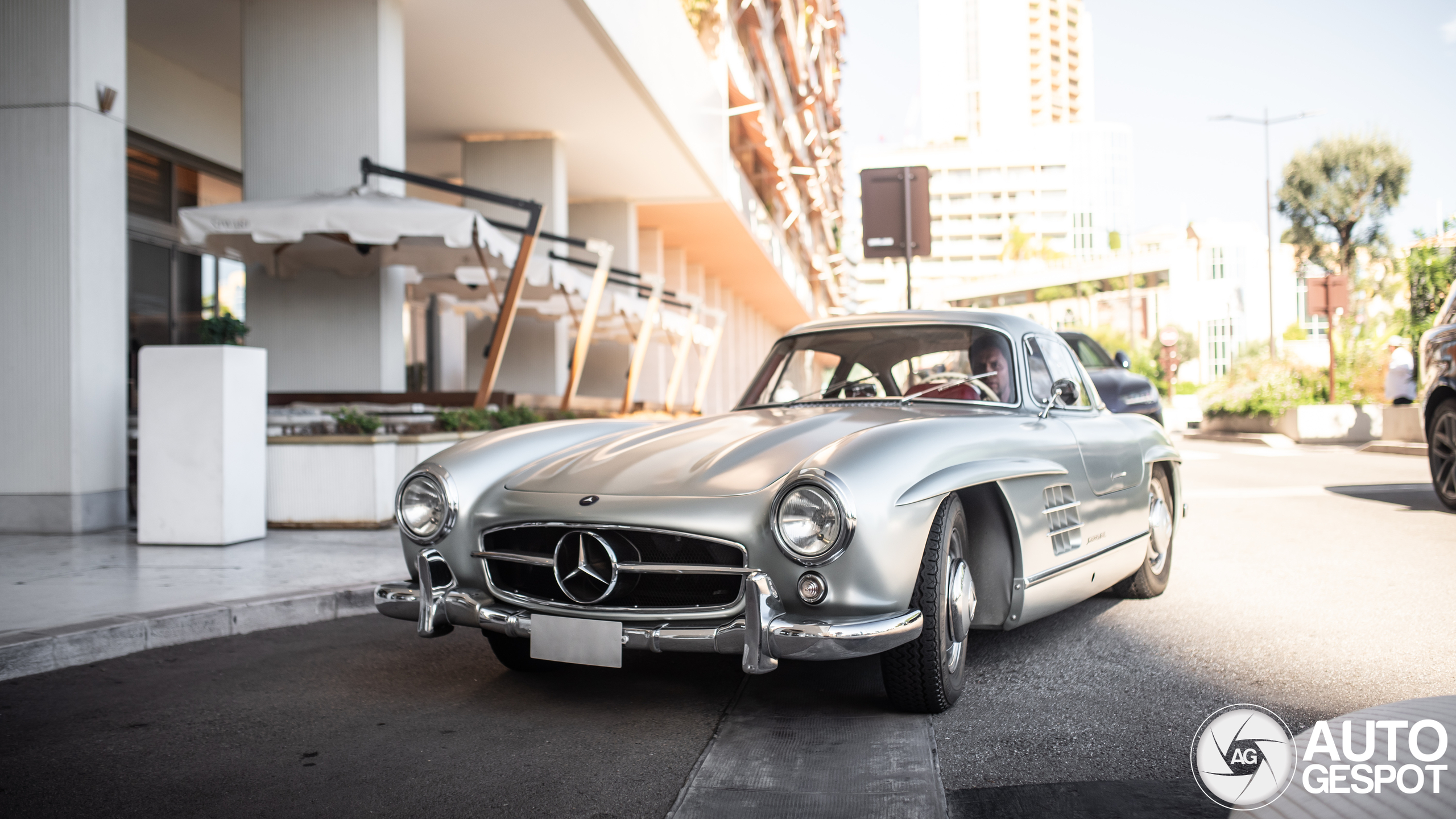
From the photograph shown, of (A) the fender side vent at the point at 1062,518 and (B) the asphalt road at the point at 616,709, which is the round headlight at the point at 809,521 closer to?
(B) the asphalt road at the point at 616,709

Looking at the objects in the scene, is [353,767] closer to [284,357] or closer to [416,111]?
[284,357]

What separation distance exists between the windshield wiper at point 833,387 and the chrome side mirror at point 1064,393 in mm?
732

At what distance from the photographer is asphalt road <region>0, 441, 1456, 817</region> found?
100 inches

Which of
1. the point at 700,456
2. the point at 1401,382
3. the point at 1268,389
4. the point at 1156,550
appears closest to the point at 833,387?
the point at 700,456

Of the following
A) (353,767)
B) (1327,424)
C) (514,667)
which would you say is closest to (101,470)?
(514,667)

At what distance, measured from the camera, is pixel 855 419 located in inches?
152

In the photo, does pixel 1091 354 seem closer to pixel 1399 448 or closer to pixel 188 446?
pixel 1399 448

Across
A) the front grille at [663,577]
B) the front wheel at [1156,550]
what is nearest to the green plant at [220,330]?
the front grille at [663,577]

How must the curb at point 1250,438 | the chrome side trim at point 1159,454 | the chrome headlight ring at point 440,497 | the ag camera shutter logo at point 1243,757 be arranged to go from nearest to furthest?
the ag camera shutter logo at point 1243,757 → the chrome headlight ring at point 440,497 → the chrome side trim at point 1159,454 → the curb at point 1250,438

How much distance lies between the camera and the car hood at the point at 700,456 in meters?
3.22

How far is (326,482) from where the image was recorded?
796cm

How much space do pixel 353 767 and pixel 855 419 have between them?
2009mm

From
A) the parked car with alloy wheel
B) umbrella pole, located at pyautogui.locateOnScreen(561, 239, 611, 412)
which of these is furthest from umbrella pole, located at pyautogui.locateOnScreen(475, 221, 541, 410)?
the parked car with alloy wheel

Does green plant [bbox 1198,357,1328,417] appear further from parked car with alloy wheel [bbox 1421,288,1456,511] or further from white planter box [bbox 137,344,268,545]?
white planter box [bbox 137,344,268,545]
